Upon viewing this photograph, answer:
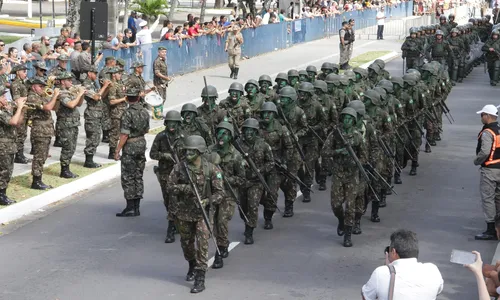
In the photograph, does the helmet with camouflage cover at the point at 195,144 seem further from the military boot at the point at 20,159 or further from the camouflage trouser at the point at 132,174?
the military boot at the point at 20,159

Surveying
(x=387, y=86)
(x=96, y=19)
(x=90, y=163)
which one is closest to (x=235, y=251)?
(x=387, y=86)

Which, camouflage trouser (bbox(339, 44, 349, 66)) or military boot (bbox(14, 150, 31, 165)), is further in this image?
camouflage trouser (bbox(339, 44, 349, 66))

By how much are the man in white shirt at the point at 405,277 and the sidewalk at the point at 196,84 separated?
8.79 metres

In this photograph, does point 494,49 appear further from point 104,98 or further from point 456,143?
point 104,98

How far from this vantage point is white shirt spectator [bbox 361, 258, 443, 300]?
24.1ft

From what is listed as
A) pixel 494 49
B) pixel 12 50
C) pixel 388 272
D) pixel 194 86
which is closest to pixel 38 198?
pixel 12 50

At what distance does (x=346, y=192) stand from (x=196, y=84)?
1717 centimetres

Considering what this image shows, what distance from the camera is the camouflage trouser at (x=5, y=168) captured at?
603 inches

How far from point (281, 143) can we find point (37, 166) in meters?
4.25

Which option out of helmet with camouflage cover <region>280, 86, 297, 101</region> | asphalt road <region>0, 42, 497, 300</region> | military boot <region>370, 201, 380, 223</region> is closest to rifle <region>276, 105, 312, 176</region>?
helmet with camouflage cover <region>280, 86, 297, 101</region>

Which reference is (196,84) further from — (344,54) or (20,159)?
(20,159)

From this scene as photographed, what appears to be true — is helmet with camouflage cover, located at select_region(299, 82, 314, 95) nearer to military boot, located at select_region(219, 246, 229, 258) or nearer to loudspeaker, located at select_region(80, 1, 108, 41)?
military boot, located at select_region(219, 246, 229, 258)

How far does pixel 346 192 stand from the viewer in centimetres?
1368

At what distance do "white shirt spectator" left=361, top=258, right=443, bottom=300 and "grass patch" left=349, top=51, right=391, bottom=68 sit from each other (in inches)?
1134
